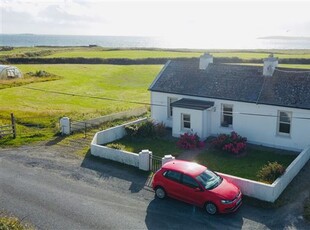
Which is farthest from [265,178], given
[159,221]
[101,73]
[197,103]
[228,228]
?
[101,73]

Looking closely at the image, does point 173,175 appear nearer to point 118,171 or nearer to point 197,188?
point 197,188

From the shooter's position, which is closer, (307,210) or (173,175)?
(307,210)

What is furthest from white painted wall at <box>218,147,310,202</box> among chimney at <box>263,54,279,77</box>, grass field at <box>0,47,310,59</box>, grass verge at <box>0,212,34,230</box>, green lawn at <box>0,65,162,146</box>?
grass field at <box>0,47,310,59</box>

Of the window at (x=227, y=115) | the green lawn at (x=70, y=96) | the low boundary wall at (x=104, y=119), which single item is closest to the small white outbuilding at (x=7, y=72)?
the green lawn at (x=70, y=96)

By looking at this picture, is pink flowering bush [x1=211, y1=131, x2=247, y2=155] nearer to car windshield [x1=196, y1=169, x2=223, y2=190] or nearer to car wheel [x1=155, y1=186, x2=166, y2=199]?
car windshield [x1=196, y1=169, x2=223, y2=190]

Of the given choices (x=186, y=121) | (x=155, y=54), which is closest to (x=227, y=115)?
(x=186, y=121)

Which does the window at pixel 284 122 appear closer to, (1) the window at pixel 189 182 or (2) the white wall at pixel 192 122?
(2) the white wall at pixel 192 122

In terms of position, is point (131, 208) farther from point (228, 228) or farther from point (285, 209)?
point (285, 209)
